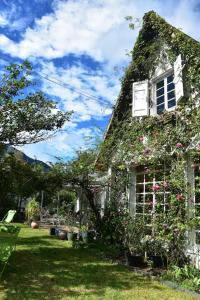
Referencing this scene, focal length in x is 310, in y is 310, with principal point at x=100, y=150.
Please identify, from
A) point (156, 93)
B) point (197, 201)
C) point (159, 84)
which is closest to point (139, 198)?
point (197, 201)

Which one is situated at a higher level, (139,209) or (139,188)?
(139,188)

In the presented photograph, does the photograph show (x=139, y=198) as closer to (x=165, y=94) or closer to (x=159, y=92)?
(x=165, y=94)

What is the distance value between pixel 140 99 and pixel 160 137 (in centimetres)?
254

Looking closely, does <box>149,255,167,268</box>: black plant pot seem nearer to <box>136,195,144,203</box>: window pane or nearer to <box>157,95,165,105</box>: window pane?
<box>136,195,144,203</box>: window pane

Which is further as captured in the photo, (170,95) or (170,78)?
(170,78)

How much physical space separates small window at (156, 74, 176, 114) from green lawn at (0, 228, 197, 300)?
207 inches

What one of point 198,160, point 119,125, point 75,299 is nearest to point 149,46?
point 119,125

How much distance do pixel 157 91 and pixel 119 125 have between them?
6.11 ft

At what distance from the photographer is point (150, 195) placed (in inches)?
389

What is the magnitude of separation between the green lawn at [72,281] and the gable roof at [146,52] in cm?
551

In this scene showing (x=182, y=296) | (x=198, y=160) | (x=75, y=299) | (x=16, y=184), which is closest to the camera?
(x=75, y=299)

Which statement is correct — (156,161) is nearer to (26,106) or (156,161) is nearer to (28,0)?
(26,106)

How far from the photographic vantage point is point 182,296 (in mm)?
5930

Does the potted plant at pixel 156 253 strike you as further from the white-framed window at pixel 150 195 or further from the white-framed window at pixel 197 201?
the white-framed window at pixel 197 201
